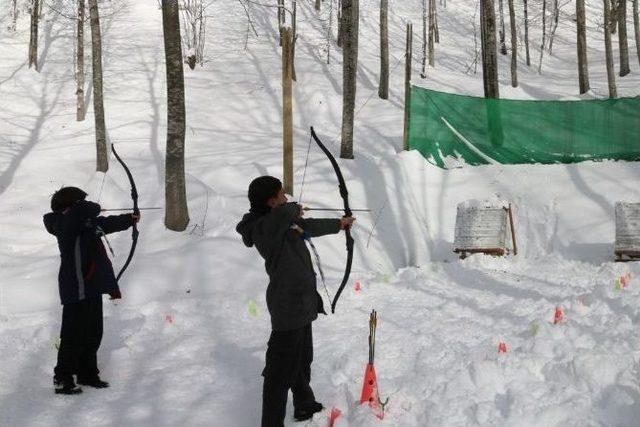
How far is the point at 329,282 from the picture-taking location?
30.3 ft

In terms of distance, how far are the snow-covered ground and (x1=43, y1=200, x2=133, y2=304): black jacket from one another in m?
0.79

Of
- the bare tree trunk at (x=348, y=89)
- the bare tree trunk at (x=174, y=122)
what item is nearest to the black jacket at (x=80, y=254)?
the bare tree trunk at (x=174, y=122)

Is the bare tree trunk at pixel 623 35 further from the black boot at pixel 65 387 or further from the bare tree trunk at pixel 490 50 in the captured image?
the black boot at pixel 65 387

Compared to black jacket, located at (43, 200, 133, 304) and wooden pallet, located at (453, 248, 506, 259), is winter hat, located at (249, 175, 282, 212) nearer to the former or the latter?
black jacket, located at (43, 200, 133, 304)

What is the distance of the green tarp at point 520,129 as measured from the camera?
1341 cm

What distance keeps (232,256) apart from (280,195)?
19.0 ft

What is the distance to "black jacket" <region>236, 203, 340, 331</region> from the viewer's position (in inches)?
154

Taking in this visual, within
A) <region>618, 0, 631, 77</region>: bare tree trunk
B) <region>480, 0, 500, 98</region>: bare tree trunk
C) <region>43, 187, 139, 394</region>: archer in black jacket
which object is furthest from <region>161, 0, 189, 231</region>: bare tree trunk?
<region>618, 0, 631, 77</region>: bare tree trunk

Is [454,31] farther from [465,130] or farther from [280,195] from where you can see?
[280,195]

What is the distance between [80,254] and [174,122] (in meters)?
6.04

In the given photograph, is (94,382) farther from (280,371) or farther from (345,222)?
(345,222)

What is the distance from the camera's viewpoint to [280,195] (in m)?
4.00

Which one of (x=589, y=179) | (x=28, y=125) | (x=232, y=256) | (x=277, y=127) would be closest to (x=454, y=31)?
(x=277, y=127)

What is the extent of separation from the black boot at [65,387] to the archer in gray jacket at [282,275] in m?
1.90
